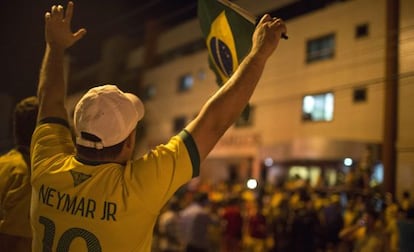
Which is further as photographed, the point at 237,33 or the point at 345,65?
the point at 345,65

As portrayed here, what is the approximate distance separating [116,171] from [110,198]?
10 centimetres

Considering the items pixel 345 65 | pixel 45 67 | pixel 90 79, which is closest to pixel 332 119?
pixel 345 65

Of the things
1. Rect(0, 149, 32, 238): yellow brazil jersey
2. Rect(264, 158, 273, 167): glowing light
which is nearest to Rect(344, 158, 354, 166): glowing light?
Rect(264, 158, 273, 167): glowing light

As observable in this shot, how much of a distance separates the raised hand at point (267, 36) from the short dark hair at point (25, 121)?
52.4 inches

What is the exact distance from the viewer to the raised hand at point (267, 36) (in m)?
1.94

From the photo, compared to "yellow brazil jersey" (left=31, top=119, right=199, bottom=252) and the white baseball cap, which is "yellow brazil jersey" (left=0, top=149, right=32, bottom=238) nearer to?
"yellow brazil jersey" (left=31, top=119, right=199, bottom=252)

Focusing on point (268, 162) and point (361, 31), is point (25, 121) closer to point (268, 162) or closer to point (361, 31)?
point (361, 31)

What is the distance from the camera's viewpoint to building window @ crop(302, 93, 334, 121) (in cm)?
1718

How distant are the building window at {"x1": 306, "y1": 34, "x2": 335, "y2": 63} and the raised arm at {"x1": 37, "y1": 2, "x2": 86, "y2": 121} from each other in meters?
16.6

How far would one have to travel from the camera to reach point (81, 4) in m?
6.30

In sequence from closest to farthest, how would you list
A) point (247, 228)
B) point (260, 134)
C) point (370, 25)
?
point (247, 228)
point (370, 25)
point (260, 134)

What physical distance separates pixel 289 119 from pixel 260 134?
204cm

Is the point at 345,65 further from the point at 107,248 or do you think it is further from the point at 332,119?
the point at 107,248

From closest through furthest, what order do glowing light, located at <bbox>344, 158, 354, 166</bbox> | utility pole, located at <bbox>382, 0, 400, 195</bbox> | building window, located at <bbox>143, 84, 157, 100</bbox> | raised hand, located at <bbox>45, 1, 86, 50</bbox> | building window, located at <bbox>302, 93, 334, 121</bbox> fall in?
1. raised hand, located at <bbox>45, 1, 86, 50</bbox>
2. utility pole, located at <bbox>382, 0, 400, 195</bbox>
3. glowing light, located at <bbox>344, 158, 354, 166</bbox>
4. building window, located at <bbox>302, 93, 334, 121</bbox>
5. building window, located at <bbox>143, 84, 157, 100</bbox>
